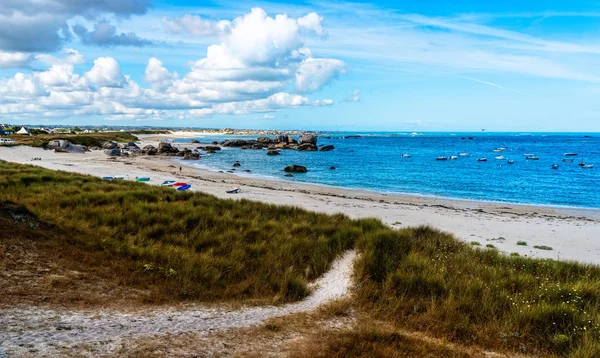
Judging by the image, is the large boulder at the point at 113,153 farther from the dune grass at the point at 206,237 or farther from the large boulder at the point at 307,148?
the dune grass at the point at 206,237

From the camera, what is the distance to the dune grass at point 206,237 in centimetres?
905

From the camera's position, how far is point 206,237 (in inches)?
467

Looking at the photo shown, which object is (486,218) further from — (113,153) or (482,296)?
(113,153)

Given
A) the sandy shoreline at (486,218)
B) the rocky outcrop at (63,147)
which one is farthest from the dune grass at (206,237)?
the rocky outcrop at (63,147)

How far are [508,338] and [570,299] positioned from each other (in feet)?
8.25

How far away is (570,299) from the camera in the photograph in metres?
8.43

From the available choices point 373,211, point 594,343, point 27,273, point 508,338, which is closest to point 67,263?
point 27,273

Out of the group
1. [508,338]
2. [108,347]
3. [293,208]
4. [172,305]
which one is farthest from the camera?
[293,208]

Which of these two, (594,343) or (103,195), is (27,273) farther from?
(594,343)

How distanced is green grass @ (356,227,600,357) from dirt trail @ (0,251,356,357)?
183 centimetres

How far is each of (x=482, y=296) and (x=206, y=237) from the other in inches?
291

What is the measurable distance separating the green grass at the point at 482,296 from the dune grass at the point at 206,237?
152cm

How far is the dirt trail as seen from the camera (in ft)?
17.8

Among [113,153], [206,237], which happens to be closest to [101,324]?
[206,237]
